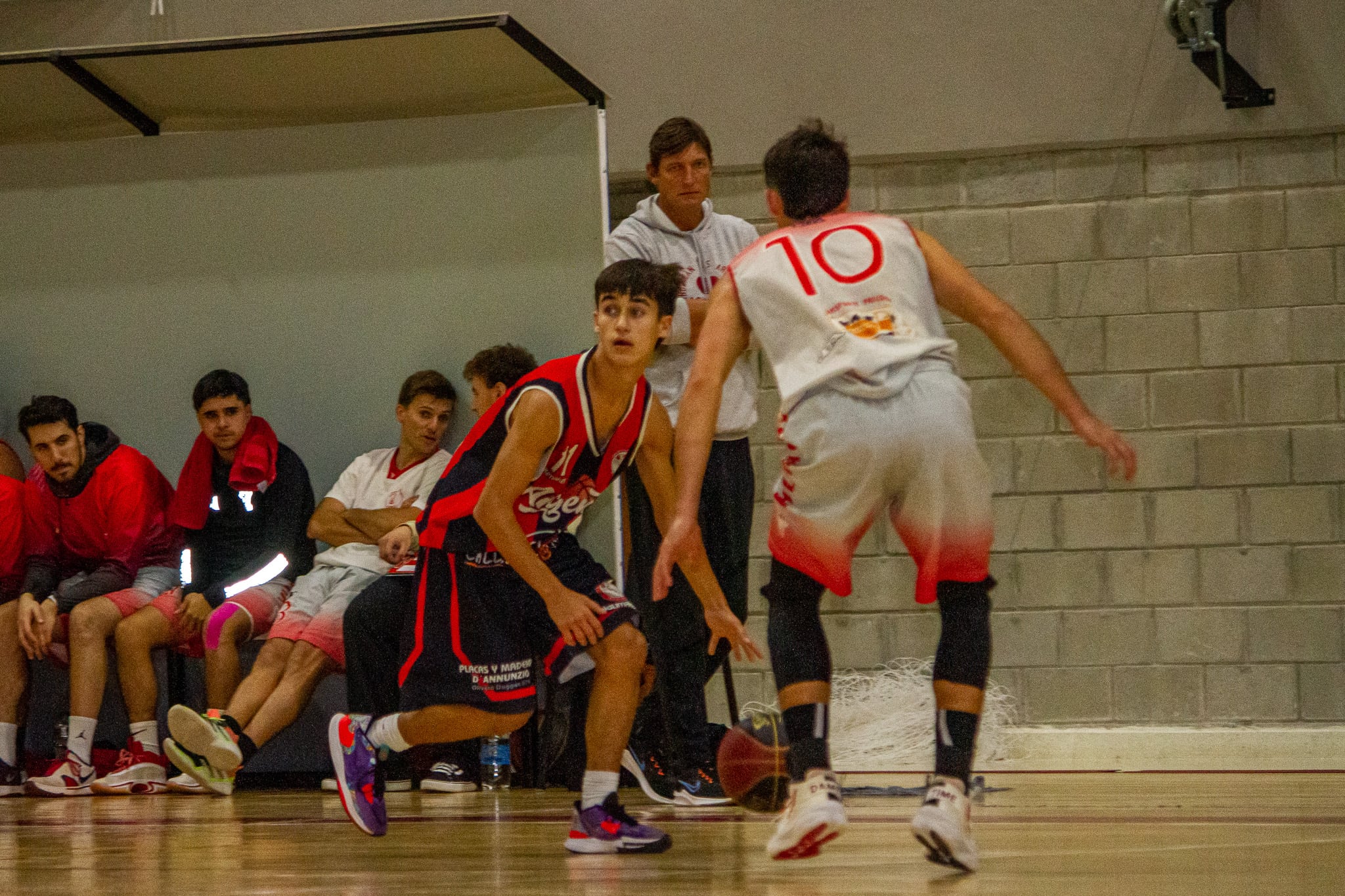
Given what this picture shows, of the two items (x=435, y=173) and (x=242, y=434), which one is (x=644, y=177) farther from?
(x=242, y=434)

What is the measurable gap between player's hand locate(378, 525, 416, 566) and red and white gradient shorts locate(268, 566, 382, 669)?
0.13 meters

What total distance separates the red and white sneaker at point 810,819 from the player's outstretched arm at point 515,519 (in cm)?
71

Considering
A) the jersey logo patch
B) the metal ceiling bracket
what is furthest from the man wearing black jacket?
the metal ceiling bracket

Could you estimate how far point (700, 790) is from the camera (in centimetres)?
446

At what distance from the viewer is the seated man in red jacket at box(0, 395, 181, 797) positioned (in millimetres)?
5590

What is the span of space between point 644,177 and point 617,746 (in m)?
3.28

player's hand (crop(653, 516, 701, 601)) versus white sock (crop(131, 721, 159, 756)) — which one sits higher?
player's hand (crop(653, 516, 701, 601))

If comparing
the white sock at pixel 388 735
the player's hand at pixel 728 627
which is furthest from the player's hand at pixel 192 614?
the player's hand at pixel 728 627

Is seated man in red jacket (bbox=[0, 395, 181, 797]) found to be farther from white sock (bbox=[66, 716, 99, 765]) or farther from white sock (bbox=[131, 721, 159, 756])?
white sock (bbox=[131, 721, 159, 756])

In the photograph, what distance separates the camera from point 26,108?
6.22 m

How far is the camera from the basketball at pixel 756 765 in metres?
3.38

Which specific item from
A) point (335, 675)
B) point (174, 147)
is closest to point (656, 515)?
point (335, 675)

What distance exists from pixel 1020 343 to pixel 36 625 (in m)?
4.13

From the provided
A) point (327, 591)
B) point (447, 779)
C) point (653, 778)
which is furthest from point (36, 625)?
point (653, 778)
